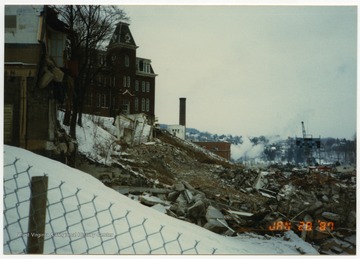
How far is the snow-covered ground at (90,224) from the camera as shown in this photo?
2740 millimetres

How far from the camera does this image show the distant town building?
158 inches

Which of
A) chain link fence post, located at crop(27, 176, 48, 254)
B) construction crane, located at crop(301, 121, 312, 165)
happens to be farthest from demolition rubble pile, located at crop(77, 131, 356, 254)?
chain link fence post, located at crop(27, 176, 48, 254)

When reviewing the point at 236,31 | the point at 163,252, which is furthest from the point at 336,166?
the point at 163,252

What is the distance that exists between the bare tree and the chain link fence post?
183cm

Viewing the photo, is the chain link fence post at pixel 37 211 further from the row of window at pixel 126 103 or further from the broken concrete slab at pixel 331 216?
the broken concrete slab at pixel 331 216

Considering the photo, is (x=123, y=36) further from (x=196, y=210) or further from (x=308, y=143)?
(x=308, y=143)

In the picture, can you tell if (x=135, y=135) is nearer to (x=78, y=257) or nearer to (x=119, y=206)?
(x=119, y=206)

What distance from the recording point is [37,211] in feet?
6.61

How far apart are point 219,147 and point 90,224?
171cm

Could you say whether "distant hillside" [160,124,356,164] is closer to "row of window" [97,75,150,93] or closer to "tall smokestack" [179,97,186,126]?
"tall smokestack" [179,97,186,126]

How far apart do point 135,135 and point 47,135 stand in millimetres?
951

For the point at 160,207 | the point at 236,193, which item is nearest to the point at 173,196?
the point at 160,207

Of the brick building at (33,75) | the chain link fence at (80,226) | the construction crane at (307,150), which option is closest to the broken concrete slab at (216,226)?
the chain link fence at (80,226)
